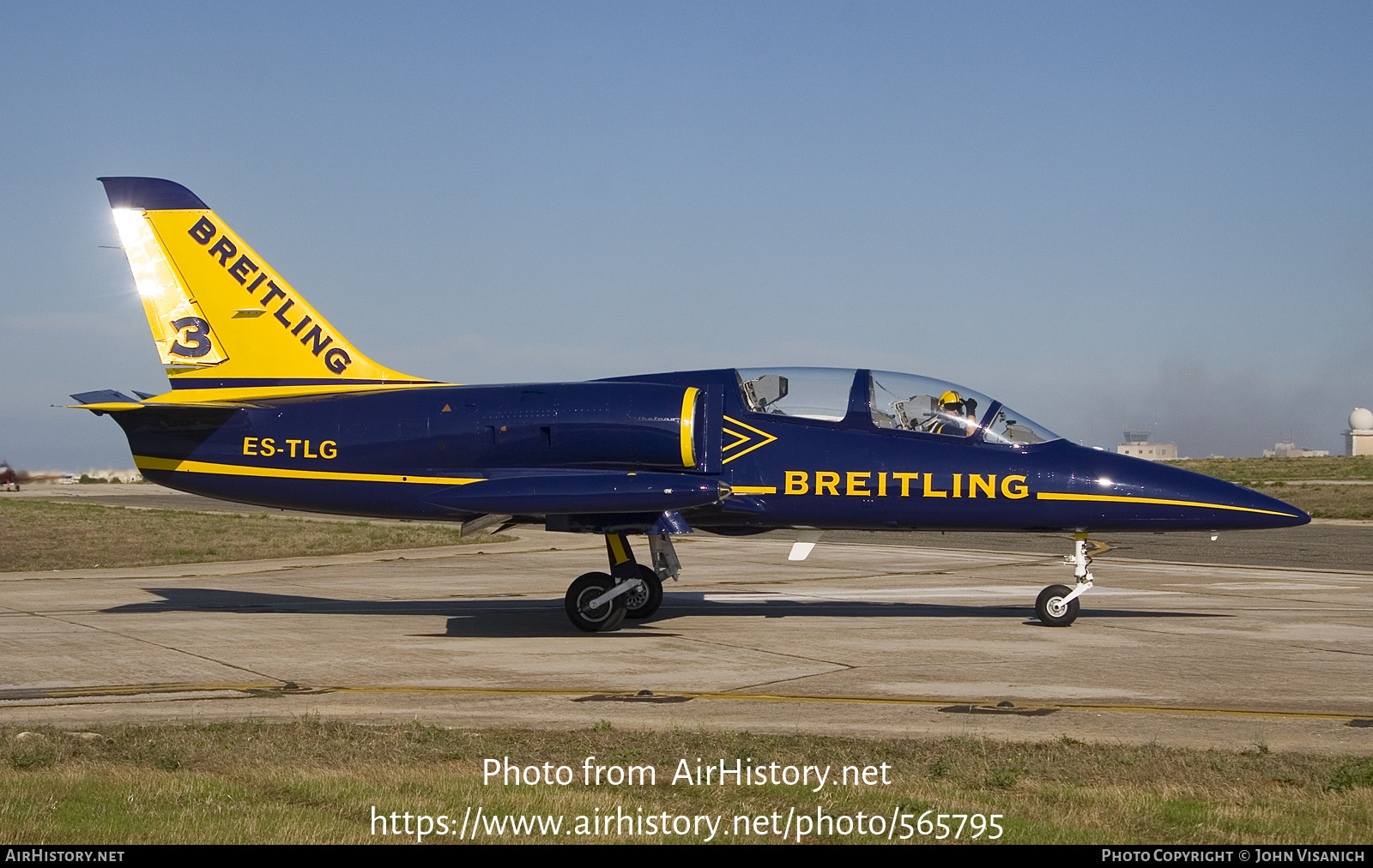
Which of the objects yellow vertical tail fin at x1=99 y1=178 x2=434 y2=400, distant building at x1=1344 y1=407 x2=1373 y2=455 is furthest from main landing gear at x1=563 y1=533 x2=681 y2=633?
distant building at x1=1344 y1=407 x2=1373 y2=455

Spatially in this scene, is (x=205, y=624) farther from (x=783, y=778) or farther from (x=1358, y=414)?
(x=1358, y=414)

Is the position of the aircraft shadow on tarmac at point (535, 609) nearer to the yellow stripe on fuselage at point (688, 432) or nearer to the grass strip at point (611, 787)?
the yellow stripe on fuselage at point (688, 432)

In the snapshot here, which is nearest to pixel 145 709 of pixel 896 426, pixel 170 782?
pixel 170 782

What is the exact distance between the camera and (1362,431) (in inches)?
5669

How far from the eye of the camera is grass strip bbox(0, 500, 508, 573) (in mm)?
28734

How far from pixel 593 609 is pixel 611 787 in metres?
7.83

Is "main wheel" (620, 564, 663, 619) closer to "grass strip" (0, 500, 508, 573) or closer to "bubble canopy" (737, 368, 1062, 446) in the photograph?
"bubble canopy" (737, 368, 1062, 446)

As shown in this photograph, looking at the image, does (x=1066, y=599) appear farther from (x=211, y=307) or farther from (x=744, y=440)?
(x=211, y=307)

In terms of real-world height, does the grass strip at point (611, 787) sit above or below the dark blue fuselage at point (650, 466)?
below

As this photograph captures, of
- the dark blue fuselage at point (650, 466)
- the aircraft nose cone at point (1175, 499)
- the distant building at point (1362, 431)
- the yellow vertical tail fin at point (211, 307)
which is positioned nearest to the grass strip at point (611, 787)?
the dark blue fuselage at point (650, 466)

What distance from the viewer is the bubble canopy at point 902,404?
1548 centimetres

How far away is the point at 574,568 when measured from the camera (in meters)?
26.0

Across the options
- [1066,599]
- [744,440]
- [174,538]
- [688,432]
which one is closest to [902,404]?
[744,440]

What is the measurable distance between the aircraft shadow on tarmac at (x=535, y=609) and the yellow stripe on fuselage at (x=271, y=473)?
1990 millimetres
